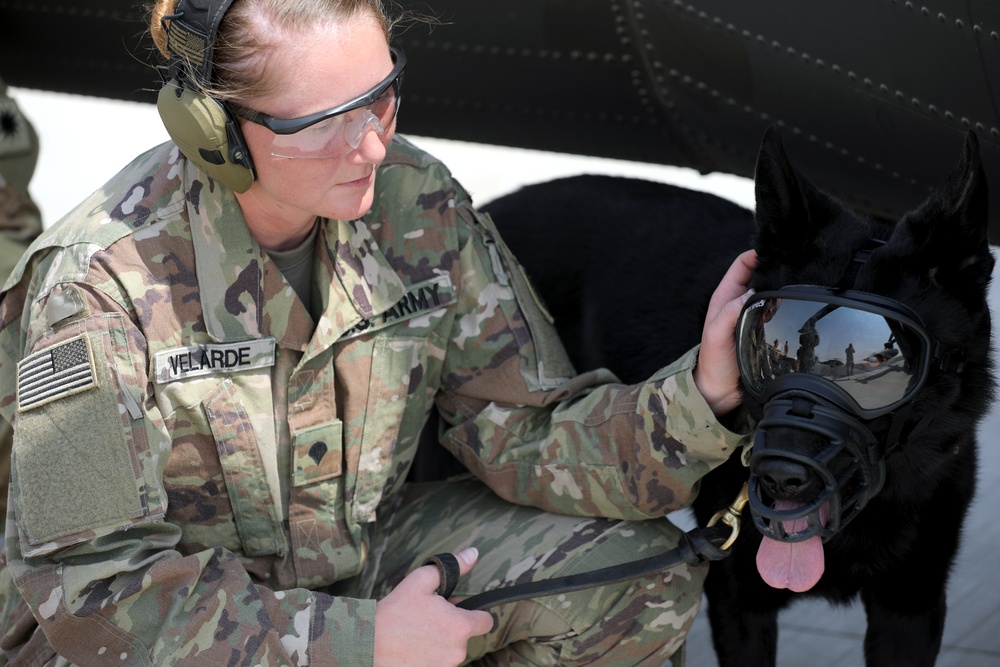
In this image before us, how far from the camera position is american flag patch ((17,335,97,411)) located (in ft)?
5.50

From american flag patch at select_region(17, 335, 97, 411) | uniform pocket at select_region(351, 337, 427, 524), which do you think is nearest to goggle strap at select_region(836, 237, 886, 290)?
uniform pocket at select_region(351, 337, 427, 524)

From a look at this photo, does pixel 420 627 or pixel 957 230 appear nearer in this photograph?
pixel 957 230

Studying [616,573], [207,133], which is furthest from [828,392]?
[207,133]

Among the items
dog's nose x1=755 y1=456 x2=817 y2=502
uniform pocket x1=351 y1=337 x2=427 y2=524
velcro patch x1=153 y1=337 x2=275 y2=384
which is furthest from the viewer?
uniform pocket x1=351 y1=337 x2=427 y2=524

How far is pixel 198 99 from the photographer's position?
1.63 m

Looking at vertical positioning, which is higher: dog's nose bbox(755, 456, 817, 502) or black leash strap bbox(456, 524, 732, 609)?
dog's nose bbox(755, 456, 817, 502)

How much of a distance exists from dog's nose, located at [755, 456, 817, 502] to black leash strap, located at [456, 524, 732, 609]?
1.16 ft

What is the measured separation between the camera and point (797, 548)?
183 cm

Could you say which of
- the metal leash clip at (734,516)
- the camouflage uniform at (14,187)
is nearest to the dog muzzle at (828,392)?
the metal leash clip at (734,516)

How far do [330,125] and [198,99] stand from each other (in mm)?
196

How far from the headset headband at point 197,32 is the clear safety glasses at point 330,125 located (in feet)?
0.24

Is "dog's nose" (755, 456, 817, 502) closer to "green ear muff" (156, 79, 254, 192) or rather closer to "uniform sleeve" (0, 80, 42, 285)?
"green ear muff" (156, 79, 254, 192)

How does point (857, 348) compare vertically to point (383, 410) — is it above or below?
above

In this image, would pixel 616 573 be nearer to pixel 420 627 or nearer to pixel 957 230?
pixel 420 627
